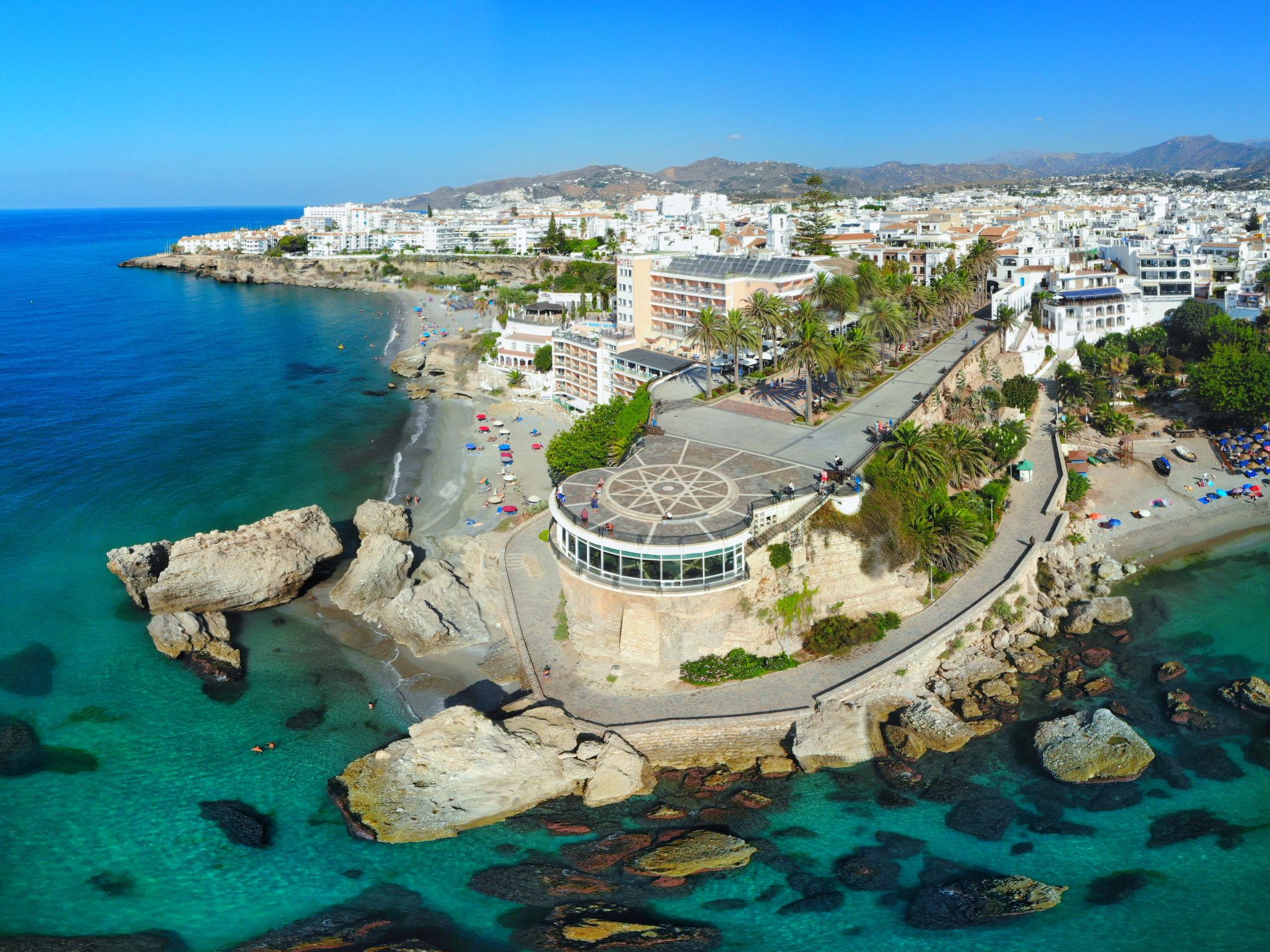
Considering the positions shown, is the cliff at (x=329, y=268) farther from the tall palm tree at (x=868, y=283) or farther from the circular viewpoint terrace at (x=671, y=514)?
the circular viewpoint terrace at (x=671, y=514)

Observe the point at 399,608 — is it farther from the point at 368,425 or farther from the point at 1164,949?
the point at 368,425

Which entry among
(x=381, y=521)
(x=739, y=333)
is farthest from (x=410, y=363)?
(x=739, y=333)

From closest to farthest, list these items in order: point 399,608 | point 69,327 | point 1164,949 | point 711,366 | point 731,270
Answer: point 1164,949, point 399,608, point 711,366, point 731,270, point 69,327

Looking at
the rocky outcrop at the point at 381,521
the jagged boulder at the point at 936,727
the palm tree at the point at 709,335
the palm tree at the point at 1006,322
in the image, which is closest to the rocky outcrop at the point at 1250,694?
the jagged boulder at the point at 936,727

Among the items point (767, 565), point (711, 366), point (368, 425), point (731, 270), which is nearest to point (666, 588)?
point (767, 565)

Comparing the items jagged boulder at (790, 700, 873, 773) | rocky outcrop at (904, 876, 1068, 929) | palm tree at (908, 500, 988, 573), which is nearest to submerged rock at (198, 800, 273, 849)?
jagged boulder at (790, 700, 873, 773)
